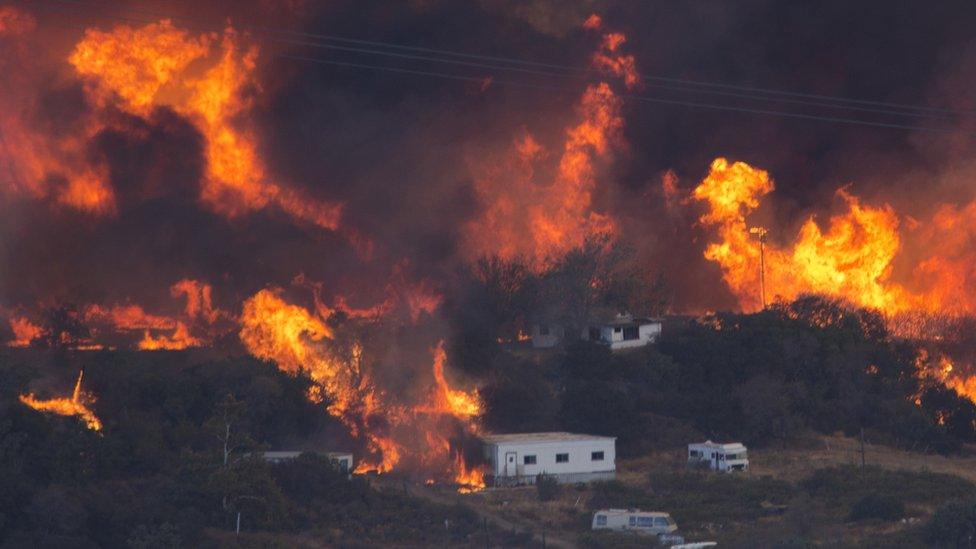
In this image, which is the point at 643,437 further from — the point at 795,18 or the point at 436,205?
the point at 795,18

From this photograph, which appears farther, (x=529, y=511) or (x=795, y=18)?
(x=795, y=18)

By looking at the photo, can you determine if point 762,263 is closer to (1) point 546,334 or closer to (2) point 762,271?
(2) point 762,271

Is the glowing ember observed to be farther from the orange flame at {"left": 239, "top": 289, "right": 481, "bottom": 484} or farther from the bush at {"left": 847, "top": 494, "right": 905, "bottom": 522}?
the bush at {"left": 847, "top": 494, "right": 905, "bottom": 522}

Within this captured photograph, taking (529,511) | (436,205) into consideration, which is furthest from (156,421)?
(436,205)

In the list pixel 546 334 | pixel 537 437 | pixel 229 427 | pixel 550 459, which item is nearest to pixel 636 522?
pixel 550 459

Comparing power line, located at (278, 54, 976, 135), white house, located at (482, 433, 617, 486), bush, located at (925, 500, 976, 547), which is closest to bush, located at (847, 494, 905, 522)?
bush, located at (925, 500, 976, 547)
